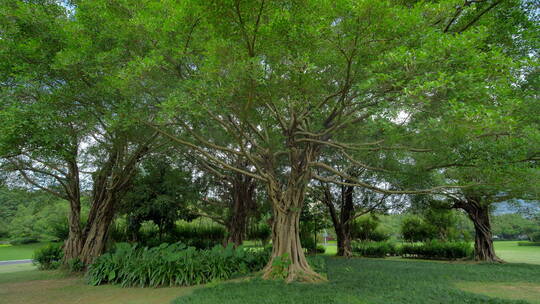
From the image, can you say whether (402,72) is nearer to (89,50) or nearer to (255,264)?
(89,50)

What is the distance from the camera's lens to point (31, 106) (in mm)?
5680

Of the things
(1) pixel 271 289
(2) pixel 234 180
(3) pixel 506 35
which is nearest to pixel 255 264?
(1) pixel 271 289

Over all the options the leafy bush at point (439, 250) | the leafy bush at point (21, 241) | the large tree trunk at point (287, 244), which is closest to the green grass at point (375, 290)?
the large tree trunk at point (287, 244)

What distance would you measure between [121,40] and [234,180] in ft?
25.4

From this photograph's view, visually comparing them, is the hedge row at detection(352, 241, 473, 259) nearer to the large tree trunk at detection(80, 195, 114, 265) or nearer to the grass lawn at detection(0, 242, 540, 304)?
the grass lawn at detection(0, 242, 540, 304)

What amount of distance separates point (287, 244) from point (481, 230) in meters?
9.91

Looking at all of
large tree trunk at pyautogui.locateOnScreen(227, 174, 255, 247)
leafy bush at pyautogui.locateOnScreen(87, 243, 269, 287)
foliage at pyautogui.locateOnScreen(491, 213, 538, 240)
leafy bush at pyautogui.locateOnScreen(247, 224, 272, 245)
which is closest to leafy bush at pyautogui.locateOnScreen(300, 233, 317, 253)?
leafy bush at pyautogui.locateOnScreen(247, 224, 272, 245)

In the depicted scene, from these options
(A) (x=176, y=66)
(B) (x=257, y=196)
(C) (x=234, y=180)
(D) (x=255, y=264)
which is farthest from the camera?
(B) (x=257, y=196)

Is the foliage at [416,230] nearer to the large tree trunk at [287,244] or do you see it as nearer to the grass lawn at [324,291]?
the grass lawn at [324,291]

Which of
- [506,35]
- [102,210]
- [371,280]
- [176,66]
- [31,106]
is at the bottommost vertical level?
[371,280]

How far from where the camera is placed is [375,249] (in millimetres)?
16000

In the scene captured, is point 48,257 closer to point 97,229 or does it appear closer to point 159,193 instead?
point 97,229

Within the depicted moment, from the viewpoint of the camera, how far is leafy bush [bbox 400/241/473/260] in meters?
13.9

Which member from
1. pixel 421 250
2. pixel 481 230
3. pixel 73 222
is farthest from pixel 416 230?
pixel 73 222
